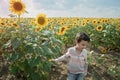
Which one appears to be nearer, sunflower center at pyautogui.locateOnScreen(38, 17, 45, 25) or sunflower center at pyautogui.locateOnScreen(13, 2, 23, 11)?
sunflower center at pyautogui.locateOnScreen(13, 2, 23, 11)

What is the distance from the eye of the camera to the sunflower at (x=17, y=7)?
4977 millimetres

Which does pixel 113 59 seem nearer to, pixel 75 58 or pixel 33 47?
pixel 75 58

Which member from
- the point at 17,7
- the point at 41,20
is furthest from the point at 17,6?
the point at 41,20

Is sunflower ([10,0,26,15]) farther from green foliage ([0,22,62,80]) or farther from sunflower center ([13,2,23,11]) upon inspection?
green foliage ([0,22,62,80])

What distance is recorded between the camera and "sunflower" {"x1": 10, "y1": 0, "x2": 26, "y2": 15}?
196 inches

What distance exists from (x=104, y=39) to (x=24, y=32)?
487 cm

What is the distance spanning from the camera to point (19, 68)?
16.0 feet

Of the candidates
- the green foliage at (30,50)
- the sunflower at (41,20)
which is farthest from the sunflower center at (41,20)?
the green foliage at (30,50)

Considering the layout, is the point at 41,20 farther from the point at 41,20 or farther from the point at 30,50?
the point at 30,50

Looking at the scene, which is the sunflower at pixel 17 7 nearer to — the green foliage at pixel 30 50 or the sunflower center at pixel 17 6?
the sunflower center at pixel 17 6

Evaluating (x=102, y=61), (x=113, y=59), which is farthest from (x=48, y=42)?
(x=113, y=59)

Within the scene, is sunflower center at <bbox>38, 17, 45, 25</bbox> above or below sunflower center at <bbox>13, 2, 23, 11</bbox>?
below

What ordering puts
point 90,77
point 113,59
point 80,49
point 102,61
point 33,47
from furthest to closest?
point 113,59
point 102,61
point 90,77
point 80,49
point 33,47

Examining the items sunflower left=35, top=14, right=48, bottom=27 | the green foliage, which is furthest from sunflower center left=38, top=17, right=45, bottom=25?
the green foliage
